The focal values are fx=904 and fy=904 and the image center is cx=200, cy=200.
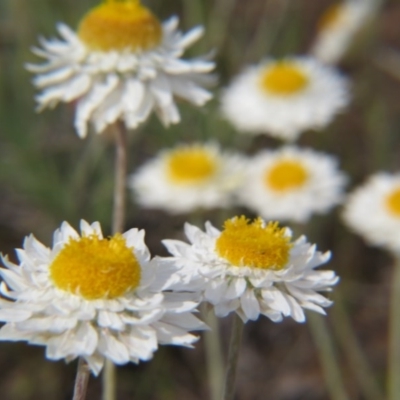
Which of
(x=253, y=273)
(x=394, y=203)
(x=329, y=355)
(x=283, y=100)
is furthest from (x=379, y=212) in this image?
(x=253, y=273)

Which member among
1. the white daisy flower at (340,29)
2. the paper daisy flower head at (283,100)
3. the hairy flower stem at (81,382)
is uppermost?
the white daisy flower at (340,29)

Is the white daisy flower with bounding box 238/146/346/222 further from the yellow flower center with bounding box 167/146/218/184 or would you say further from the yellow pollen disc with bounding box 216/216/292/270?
the yellow pollen disc with bounding box 216/216/292/270

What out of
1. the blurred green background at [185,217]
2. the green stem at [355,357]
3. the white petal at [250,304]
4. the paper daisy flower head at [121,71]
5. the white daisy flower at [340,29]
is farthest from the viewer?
the white daisy flower at [340,29]

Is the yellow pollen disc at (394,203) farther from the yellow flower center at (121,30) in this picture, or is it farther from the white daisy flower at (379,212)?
the yellow flower center at (121,30)

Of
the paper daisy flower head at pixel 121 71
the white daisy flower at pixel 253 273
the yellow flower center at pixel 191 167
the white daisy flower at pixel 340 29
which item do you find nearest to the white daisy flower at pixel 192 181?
the yellow flower center at pixel 191 167

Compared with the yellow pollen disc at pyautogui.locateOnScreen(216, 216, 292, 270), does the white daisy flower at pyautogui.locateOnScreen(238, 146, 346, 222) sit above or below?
above

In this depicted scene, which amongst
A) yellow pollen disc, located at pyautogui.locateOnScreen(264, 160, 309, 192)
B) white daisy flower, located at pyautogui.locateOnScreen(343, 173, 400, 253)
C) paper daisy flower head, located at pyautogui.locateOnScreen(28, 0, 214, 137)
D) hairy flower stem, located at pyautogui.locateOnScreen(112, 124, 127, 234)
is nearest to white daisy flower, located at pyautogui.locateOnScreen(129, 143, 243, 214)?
yellow pollen disc, located at pyautogui.locateOnScreen(264, 160, 309, 192)

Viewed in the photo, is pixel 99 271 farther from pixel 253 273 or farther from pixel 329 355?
pixel 329 355
